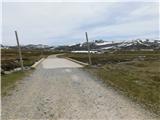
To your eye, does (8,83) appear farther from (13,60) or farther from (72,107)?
(13,60)

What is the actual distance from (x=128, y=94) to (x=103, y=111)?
10.5 ft

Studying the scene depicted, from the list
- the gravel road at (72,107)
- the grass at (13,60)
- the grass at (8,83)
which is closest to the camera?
the gravel road at (72,107)

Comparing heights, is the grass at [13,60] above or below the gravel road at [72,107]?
below

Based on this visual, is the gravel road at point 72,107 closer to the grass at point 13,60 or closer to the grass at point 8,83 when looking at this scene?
the grass at point 8,83

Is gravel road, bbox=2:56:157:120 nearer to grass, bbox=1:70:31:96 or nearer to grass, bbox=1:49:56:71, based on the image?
grass, bbox=1:70:31:96

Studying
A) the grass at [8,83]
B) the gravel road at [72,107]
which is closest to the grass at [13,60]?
the grass at [8,83]

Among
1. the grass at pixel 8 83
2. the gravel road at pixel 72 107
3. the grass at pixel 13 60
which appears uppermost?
the gravel road at pixel 72 107

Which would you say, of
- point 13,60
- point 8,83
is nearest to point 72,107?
point 8,83

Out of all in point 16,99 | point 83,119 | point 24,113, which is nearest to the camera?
point 83,119

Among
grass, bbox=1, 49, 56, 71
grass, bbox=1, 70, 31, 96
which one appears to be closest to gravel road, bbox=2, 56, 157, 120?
grass, bbox=1, 70, 31, 96

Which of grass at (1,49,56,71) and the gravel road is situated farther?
grass at (1,49,56,71)

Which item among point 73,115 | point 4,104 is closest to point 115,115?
point 73,115

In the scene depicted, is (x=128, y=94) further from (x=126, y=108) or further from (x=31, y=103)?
(x=31, y=103)

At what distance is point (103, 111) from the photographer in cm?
824
